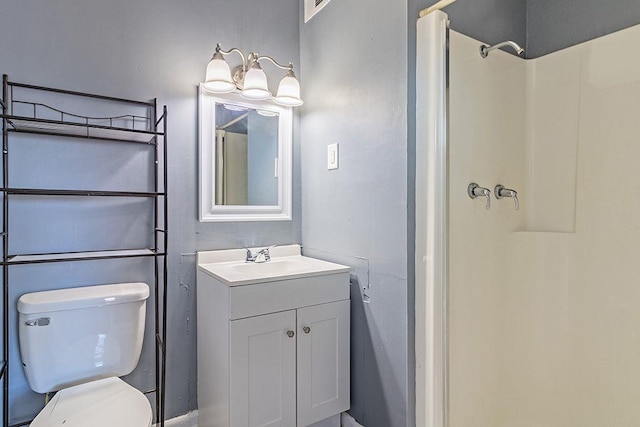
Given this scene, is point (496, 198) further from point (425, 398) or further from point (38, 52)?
point (38, 52)

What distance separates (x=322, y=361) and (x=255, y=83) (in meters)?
1.27

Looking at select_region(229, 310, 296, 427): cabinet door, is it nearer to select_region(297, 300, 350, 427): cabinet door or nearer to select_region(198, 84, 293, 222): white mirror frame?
select_region(297, 300, 350, 427): cabinet door

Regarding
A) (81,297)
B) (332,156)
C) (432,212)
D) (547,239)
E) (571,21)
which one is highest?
(571,21)

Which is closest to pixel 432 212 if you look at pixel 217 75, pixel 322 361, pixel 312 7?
pixel 322 361

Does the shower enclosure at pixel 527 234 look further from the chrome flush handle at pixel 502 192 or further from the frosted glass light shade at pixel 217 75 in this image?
the frosted glass light shade at pixel 217 75

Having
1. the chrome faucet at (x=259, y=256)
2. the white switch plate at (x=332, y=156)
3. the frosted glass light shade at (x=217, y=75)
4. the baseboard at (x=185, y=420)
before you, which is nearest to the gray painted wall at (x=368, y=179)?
the white switch plate at (x=332, y=156)

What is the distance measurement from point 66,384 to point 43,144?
90cm

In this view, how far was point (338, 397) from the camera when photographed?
1.60m

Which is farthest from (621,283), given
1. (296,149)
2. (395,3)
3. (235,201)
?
(235,201)

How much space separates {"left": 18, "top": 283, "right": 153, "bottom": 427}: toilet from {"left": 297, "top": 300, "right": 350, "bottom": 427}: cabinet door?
0.59 metres

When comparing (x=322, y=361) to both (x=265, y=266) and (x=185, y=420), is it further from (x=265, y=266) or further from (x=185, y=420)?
(x=185, y=420)

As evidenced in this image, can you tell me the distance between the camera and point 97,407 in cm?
124

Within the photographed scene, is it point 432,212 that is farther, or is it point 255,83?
point 255,83

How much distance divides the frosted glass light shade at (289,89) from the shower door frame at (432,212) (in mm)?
674
